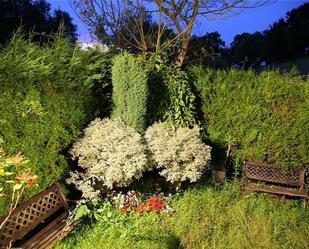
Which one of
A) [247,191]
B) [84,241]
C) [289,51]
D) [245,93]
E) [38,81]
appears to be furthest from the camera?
[289,51]

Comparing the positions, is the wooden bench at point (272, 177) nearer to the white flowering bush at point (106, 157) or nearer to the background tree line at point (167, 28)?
the background tree line at point (167, 28)

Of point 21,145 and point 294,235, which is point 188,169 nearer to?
point 294,235

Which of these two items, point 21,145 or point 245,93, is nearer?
point 21,145

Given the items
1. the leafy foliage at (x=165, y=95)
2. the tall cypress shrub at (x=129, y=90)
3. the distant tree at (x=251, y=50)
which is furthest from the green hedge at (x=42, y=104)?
the distant tree at (x=251, y=50)

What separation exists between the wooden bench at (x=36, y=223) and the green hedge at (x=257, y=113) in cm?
340

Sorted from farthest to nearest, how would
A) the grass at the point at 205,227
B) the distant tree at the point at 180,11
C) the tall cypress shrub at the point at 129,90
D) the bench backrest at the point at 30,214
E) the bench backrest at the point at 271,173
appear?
the distant tree at the point at 180,11 → the bench backrest at the point at 271,173 → the tall cypress shrub at the point at 129,90 → the grass at the point at 205,227 → the bench backrest at the point at 30,214

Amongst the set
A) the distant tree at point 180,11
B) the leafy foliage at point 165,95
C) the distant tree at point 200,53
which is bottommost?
the leafy foliage at point 165,95

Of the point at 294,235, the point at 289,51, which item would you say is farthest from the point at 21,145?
the point at 289,51

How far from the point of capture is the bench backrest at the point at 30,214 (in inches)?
157

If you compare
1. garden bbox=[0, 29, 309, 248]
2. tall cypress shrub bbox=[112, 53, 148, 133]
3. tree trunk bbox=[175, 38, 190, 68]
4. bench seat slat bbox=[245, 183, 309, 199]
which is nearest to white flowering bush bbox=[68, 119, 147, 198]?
garden bbox=[0, 29, 309, 248]

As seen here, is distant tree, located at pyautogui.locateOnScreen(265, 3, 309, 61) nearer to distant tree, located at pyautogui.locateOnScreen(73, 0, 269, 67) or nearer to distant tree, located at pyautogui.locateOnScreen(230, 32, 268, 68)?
distant tree, located at pyautogui.locateOnScreen(230, 32, 268, 68)

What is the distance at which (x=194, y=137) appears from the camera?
19.0ft

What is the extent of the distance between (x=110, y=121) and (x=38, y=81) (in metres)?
1.24

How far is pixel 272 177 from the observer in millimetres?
6539
